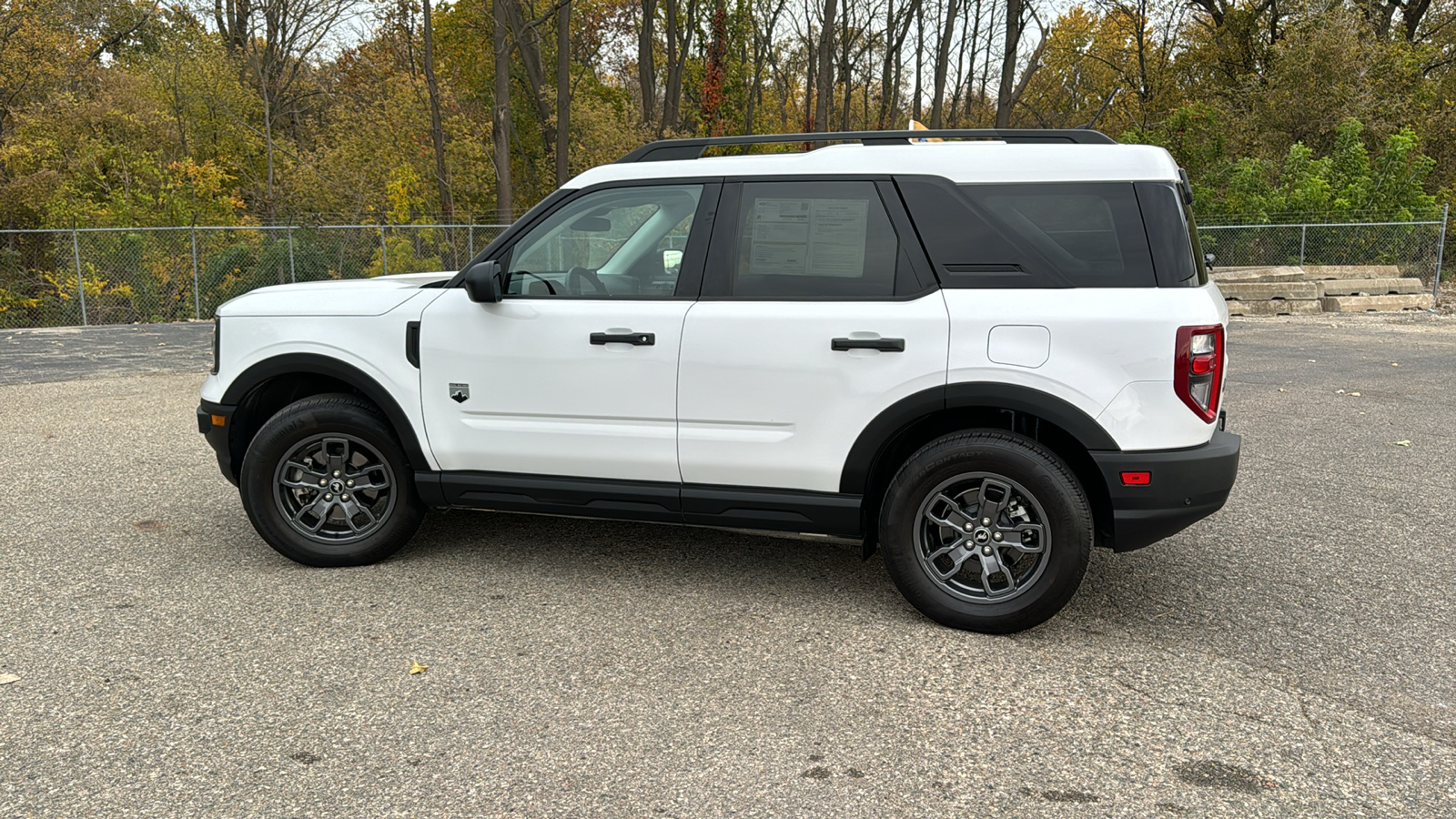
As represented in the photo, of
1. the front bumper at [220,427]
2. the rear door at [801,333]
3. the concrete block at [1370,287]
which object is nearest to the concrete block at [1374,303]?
the concrete block at [1370,287]

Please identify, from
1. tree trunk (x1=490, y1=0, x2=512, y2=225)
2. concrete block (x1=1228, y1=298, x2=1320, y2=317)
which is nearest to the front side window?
concrete block (x1=1228, y1=298, x2=1320, y2=317)

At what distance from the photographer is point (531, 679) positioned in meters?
3.70

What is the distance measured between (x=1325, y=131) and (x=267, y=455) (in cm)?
2585

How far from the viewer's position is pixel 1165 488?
3.87 meters

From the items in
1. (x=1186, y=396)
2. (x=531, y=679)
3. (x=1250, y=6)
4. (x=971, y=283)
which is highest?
(x=1250, y=6)

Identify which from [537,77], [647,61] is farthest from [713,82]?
[537,77]

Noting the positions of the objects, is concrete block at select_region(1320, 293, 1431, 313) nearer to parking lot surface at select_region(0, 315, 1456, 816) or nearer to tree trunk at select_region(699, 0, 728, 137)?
parking lot surface at select_region(0, 315, 1456, 816)

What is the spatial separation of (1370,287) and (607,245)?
754 inches

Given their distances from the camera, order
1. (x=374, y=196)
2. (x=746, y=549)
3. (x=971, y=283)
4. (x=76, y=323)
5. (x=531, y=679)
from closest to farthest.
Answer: (x=531, y=679) → (x=971, y=283) → (x=746, y=549) → (x=76, y=323) → (x=374, y=196)

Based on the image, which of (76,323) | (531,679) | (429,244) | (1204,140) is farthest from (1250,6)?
(531,679)

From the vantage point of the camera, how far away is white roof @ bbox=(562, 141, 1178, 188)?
3.94 m

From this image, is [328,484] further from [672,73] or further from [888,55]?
[888,55]

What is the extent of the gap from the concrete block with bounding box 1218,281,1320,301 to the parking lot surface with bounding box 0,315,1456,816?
1417cm

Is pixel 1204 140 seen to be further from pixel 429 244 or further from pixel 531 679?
pixel 531 679
